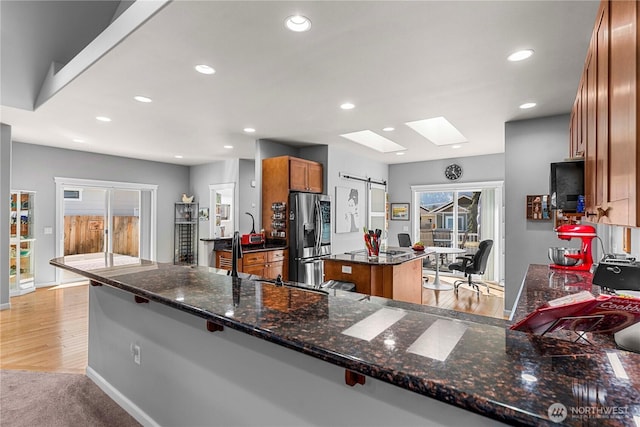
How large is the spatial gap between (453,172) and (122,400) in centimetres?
675

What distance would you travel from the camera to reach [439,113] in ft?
12.7

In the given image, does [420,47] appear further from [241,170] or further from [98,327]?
[241,170]

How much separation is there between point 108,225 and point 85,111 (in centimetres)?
368

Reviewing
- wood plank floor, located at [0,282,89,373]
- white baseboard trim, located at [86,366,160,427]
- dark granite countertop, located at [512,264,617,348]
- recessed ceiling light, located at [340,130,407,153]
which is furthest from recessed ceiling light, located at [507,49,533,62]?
wood plank floor, located at [0,282,89,373]


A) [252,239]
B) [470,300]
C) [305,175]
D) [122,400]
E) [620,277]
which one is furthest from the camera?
[305,175]

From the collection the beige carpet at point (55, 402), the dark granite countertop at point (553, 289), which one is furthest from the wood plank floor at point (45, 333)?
the dark granite countertop at point (553, 289)

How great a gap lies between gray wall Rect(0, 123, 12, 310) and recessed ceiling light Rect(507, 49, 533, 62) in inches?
241

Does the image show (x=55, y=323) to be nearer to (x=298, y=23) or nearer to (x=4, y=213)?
(x=4, y=213)

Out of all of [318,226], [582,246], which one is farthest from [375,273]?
[318,226]

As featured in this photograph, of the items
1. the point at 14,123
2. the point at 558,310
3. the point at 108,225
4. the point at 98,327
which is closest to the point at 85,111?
the point at 14,123

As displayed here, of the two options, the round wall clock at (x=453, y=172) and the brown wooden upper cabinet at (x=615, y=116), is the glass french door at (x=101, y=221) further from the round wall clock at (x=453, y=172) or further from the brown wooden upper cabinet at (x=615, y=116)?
the brown wooden upper cabinet at (x=615, y=116)

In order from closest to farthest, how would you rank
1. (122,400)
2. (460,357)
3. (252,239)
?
1. (460,357)
2. (122,400)
3. (252,239)

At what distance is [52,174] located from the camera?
6.02 meters

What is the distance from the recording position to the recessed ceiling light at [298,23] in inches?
81.4
